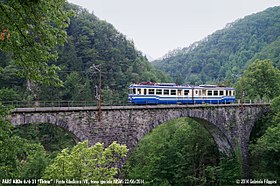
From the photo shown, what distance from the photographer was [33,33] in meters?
5.69

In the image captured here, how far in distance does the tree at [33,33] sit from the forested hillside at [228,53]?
265ft

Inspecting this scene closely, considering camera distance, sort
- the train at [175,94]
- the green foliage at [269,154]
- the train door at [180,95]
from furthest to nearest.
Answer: the train door at [180,95] < the green foliage at [269,154] < the train at [175,94]

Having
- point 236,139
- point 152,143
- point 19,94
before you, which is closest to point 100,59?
point 19,94

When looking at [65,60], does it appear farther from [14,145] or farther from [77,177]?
[14,145]

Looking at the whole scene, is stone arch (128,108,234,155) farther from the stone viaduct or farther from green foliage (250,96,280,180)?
green foliage (250,96,280,180)

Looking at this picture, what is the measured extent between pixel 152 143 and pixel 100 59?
104 ft

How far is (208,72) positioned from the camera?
107 m

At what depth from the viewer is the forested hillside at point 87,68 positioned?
123 feet

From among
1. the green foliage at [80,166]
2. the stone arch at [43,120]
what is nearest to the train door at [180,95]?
the stone arch at [43,120]

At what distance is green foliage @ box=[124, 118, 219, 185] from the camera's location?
2114 centimetres

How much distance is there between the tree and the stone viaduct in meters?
6.45

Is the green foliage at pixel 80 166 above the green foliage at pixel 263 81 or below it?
below

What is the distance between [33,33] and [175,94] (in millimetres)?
14748

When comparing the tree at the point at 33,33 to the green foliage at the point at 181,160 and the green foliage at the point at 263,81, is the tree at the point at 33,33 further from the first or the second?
the green foliage at the point at 263,81
